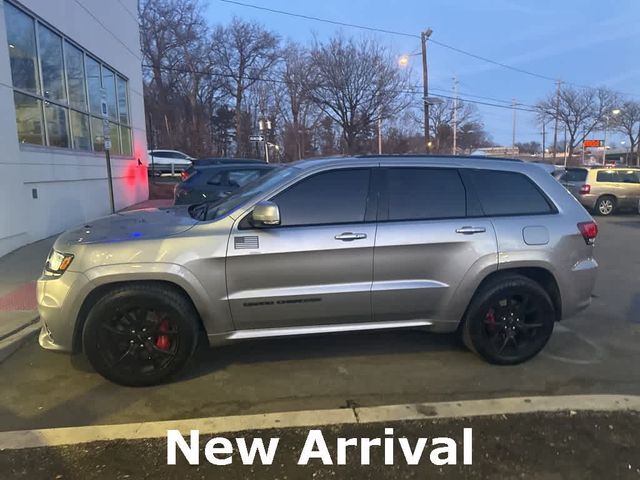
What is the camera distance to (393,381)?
3844mm

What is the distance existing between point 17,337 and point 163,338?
2.02m

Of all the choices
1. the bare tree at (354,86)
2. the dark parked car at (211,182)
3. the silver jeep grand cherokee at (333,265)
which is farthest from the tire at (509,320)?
the bare tree at (354,86)

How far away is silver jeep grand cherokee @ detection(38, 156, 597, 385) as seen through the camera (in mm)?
3557

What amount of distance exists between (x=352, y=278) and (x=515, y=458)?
1.64 metres

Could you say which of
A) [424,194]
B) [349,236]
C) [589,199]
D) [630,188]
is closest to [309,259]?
[349,236]

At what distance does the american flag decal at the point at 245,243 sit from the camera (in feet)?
11.9

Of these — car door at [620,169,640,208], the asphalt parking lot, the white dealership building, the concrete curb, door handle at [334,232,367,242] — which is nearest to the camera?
the asphalt parking lot

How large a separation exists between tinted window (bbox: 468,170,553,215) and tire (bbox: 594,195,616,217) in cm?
1458

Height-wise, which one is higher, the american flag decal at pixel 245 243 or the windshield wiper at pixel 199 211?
the windshield wiper at pixel 199 211

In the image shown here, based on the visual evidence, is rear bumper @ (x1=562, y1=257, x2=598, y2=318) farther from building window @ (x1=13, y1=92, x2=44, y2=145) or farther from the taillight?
building window @ (x1=13, y1=92, x2=44, y2=145)

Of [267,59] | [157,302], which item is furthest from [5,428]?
[267,59]

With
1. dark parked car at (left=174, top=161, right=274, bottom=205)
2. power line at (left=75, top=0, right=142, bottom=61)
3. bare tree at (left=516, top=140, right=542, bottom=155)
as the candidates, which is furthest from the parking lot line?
bare tree at (left=516, top=140, right=542, bottom=155)

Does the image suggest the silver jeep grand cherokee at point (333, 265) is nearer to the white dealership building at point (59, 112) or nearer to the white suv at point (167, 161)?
the white dealership building at point (59, 112)

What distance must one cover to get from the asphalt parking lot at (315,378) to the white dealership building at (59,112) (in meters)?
4.90
